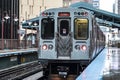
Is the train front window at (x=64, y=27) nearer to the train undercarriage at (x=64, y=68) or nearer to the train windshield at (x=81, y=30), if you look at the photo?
the train windshield at (x=81, y=30)

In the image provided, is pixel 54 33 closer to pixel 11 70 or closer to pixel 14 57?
pixel 11 70

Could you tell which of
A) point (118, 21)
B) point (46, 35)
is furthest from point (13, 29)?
point (46, 35)

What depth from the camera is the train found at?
1842 centimetres

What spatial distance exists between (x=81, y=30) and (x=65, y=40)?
86 centimetres

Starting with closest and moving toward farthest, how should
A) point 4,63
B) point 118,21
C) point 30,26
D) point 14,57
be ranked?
point 4,63
point 14,57
point 30,26
point 118,21

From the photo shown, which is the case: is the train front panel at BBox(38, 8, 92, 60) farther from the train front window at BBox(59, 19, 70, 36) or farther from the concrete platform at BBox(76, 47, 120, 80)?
the concrete platform at BBox(76, 47, 120, 80)

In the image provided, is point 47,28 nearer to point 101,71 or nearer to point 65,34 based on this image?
point 65,34

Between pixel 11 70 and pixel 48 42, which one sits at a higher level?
pixel 48 42

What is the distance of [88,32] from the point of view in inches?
729

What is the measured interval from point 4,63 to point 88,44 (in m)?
9.89

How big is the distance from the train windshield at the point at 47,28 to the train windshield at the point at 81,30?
1.07 m

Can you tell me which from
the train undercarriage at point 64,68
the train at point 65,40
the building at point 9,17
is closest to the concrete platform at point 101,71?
the train undercarriage at point 64,68

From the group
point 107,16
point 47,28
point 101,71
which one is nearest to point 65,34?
point 47,28

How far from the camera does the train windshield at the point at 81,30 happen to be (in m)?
18.5
